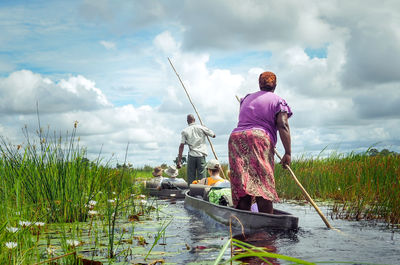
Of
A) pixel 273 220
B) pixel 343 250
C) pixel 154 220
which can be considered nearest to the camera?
pixel 343 250

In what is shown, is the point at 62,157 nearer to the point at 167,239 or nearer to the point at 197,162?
the point at 167,239

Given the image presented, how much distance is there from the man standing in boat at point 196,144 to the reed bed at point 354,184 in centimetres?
241

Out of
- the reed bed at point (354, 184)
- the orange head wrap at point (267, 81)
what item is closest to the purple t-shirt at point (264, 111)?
the orange head wrap at point (267, 81)

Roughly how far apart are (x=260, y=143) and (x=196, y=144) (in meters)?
6.59

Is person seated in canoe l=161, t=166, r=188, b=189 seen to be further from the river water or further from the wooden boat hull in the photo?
the river water

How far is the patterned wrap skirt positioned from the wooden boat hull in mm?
6854

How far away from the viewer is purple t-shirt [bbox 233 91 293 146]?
17.9 ft

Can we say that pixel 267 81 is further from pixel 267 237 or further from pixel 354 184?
pixel 354 184

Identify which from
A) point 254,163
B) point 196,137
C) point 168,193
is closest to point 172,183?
point 168,193

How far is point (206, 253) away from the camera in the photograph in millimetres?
4238

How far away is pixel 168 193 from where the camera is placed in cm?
1238

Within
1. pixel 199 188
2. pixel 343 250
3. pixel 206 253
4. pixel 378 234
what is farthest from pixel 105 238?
pixel 199 188

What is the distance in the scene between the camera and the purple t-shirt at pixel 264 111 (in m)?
5.46

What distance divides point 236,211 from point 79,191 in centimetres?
249
